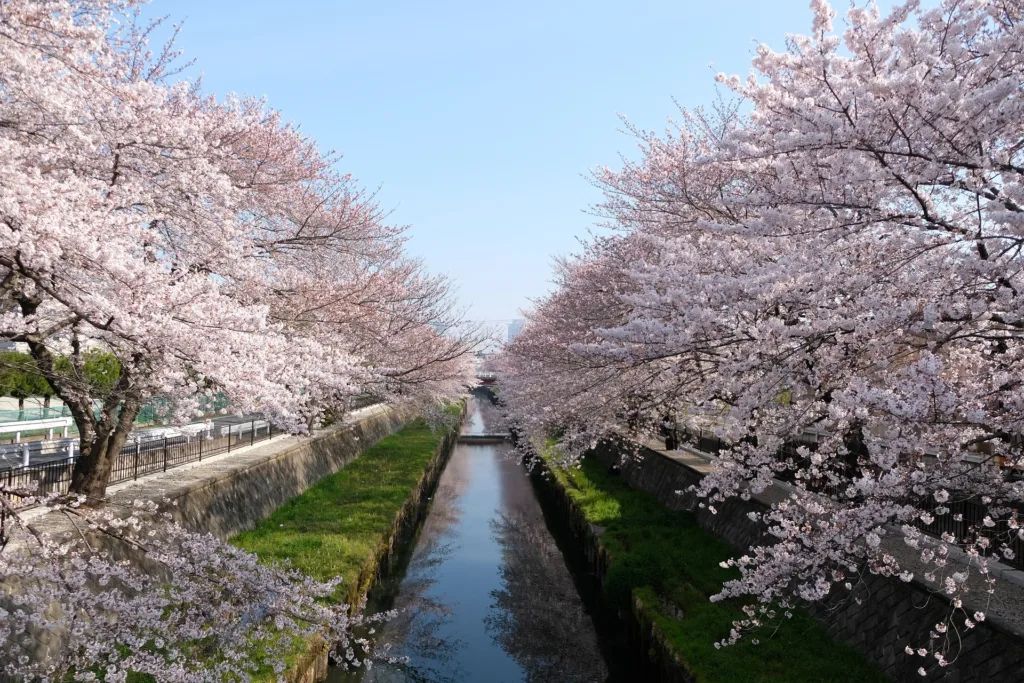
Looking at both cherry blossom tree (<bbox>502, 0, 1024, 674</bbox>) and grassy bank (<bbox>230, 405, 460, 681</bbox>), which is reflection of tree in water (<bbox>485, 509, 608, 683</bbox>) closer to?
grassy bank (<bbox>230, 405, 460, 681</bbox>)

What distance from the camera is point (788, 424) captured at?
6.05 metres

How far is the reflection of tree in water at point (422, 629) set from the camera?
1123 centimetres

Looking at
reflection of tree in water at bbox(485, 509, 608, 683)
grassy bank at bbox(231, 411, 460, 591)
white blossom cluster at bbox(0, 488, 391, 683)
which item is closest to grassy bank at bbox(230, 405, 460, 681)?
grassy bank at bbox(231, 411, 460, 591)

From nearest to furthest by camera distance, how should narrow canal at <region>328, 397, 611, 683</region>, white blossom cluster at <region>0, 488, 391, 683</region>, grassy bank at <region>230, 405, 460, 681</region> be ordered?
white blossom cluster at <region>0, 488, 391, 683</region> < narrow canal at <region>328, 397, 611, 683</region> < grassy bank at <region>230, 405, 460, 681</region>

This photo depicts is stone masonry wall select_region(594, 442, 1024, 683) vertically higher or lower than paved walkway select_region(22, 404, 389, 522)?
lower

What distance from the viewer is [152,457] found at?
1472 cm

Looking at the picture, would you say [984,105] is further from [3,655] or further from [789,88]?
[3,655]

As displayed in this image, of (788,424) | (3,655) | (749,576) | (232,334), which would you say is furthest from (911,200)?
(3,655)

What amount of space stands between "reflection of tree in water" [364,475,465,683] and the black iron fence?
4.99 metres

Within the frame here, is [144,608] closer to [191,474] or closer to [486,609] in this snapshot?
[191,474]

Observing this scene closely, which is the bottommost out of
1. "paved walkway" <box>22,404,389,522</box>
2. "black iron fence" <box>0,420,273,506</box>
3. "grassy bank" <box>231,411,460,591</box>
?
"grassy bank" <box>231,411,460,591</box>

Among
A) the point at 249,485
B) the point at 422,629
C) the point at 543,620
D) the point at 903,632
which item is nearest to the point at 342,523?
the point at 249,485

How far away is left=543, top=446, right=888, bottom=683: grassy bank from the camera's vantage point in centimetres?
830

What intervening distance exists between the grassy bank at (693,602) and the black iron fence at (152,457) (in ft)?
24.9
